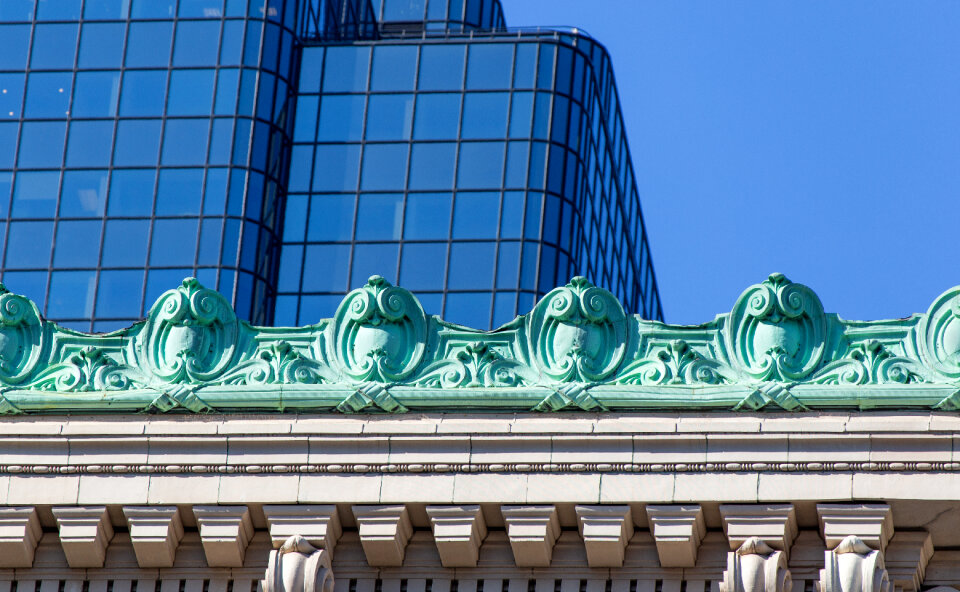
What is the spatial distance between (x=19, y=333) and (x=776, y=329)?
7.23 m

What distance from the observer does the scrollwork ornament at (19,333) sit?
21250 millimetres

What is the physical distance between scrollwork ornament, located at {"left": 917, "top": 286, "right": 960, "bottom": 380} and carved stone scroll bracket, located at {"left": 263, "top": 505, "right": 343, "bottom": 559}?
5433mm

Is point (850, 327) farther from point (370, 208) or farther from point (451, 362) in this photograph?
point (370, 208)

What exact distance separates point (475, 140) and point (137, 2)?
40.2 feet

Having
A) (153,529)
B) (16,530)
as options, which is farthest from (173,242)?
(153,529)

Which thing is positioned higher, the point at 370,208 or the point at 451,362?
the point at 370,208

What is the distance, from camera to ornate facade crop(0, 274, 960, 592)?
18.9 m

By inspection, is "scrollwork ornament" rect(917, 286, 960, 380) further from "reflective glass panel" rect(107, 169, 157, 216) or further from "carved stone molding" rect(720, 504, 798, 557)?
"reflective glass panel" rect(107, 169, 157, 216)

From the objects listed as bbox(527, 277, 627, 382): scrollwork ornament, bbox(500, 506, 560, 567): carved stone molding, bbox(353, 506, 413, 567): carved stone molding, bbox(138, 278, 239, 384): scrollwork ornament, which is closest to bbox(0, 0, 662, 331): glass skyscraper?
bbox(138, 278, 239, 384): scrollwork ornament

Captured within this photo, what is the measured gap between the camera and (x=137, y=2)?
7225 centimetres

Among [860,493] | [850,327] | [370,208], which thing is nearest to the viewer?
[860,493]

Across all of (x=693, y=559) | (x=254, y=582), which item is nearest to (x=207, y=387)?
(x=254, y=582)

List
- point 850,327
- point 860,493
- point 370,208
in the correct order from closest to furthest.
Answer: point 860,493
point 850,327
point 370,208

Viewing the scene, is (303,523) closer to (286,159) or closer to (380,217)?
(380,217)
